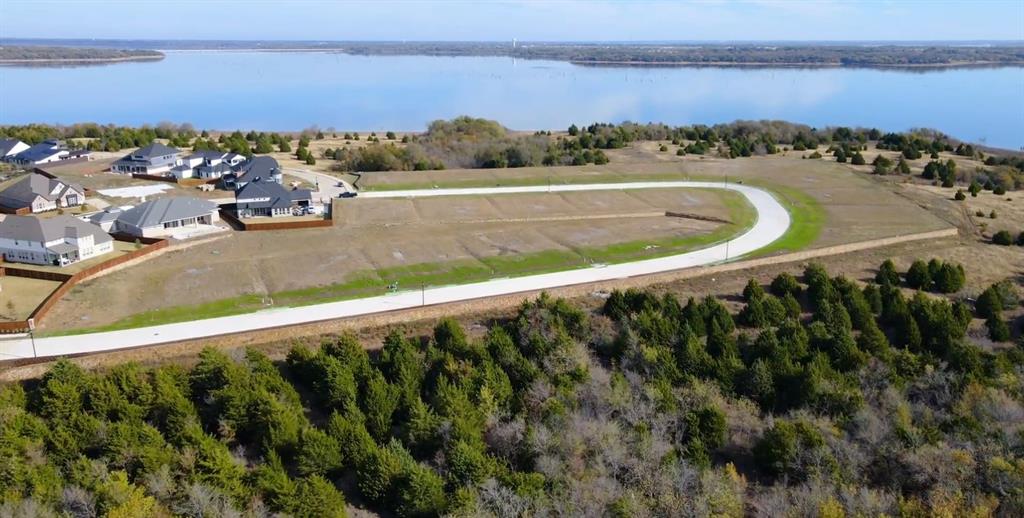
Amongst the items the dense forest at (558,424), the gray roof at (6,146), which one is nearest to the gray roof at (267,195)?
the dense forest at (558,424)

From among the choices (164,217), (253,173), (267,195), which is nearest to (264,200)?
(267,195)

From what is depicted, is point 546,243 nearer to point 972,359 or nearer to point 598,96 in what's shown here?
point 972,359

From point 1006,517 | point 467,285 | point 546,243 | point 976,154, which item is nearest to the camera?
point 1006,517

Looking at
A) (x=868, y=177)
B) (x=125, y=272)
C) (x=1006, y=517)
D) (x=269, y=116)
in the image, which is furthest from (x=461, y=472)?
(x=269, y=116)

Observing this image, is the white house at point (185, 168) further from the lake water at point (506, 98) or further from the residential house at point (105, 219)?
the lake water at point (506, 98)

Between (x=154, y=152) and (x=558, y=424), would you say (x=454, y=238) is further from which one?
(x=154, y=152)

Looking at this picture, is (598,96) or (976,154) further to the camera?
(598,96)

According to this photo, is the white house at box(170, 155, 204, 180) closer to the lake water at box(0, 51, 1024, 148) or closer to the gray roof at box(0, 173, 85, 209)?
the gray roof at box(0, 173, 85, 209)
